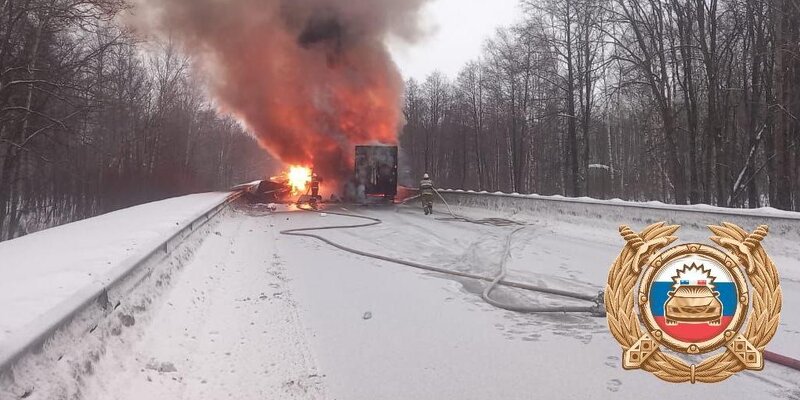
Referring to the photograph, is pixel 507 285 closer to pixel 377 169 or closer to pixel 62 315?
pixel 62 315

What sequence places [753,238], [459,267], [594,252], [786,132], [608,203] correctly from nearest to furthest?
[753,238]
[459,267]
[594,252]
[608,203]
[786,132]

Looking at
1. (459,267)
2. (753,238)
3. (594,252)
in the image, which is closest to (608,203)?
(594,252)

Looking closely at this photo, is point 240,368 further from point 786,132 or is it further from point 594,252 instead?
point 786,132

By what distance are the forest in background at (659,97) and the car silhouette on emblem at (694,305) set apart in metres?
13.3

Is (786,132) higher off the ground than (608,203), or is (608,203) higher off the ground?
(786,132)

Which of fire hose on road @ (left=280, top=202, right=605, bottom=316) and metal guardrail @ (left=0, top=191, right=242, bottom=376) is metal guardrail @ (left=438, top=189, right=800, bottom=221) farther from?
metal guardrail @ (left=0, top=191, right=242, bottom=376)

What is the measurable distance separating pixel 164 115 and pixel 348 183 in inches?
788

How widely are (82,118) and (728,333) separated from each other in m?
19.9

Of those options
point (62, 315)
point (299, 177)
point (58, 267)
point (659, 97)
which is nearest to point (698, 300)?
point (62, 315)

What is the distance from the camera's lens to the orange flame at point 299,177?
2899 cm

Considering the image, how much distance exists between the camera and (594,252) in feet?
31.0

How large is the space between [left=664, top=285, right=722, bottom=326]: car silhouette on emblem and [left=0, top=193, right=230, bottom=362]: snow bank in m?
3.68

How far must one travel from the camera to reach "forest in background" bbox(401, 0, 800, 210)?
16469mm

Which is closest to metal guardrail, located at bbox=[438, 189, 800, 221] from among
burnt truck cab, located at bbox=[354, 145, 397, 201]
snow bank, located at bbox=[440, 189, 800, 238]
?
snow bank, located at bbox=[440, 189, 800, 238]
